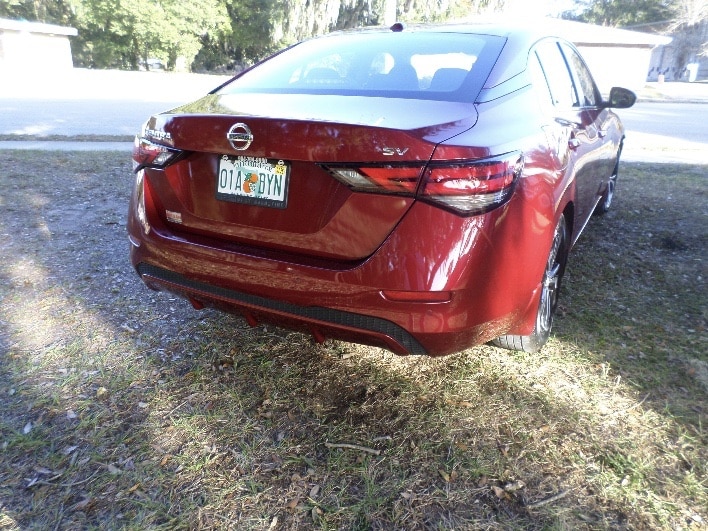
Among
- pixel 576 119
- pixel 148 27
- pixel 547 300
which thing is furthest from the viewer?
pixel 148 27

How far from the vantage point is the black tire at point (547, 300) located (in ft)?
8.32

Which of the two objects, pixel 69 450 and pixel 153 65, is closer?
pixel 69 450

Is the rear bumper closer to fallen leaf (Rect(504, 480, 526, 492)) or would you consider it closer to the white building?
fallen leaf (Rect(504, 480, 526, 492))

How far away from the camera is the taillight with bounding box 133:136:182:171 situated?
222 centimetres

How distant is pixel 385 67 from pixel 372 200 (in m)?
1.09

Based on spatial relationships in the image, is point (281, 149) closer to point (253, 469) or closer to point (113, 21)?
point (253, 469)

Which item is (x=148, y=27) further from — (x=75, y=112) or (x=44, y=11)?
(x=75, y=112)

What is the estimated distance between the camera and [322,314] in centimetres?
200

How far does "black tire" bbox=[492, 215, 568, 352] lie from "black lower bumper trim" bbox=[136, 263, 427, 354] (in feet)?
2.35

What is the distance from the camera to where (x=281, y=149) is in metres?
1.93

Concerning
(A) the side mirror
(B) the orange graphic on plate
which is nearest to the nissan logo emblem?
(B) the orange graphic on plate

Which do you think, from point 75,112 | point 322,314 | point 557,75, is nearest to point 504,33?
point 557,75

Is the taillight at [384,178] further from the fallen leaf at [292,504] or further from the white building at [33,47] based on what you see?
the white building at [33,47]

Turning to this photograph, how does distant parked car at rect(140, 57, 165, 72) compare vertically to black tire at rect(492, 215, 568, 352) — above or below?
below
